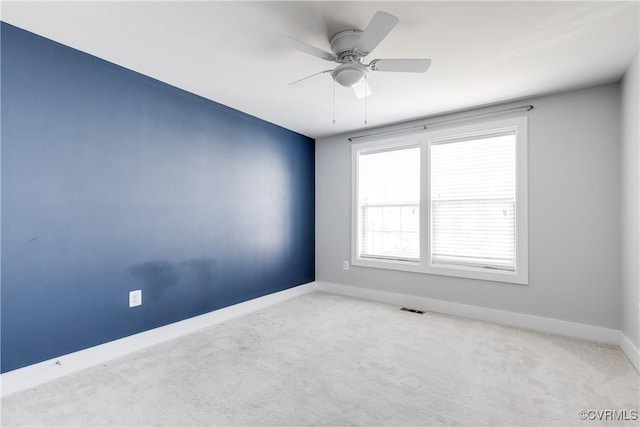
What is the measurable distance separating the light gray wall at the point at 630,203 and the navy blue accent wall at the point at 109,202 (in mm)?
3494

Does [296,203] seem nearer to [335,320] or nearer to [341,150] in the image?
[341,150]

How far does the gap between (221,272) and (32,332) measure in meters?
1.54

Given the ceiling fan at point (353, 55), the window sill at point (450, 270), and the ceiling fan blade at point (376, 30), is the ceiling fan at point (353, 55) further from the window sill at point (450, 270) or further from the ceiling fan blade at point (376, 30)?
the window sill at point (450, 270)

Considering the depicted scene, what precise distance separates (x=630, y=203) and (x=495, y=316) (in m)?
1.56

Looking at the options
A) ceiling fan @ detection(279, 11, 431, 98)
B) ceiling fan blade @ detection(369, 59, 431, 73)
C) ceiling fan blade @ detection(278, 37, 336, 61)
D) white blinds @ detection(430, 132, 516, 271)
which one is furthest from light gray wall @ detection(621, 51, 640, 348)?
ceiling fan blade @ detection(278, 37, 336, 61)

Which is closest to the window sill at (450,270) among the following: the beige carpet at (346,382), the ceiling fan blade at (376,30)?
the beige carpet at (346,382)

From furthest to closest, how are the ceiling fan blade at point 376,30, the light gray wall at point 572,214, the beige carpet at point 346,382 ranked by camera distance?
the light gray wall at point 572,214, the beige carpet at point 346,382, the ceiling fan blade at point 376,30

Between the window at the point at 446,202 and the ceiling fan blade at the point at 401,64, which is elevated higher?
the ceiling fan blade at the point at 401,64

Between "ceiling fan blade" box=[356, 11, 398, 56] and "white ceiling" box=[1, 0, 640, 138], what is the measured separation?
6.2 inches

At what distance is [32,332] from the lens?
2.01 metres

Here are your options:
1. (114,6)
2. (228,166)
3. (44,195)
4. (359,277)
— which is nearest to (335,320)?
(359,277)

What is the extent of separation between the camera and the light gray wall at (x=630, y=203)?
2.29 meters

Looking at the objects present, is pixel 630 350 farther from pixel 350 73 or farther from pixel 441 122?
pixel 350 73

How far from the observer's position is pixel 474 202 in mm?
3441
